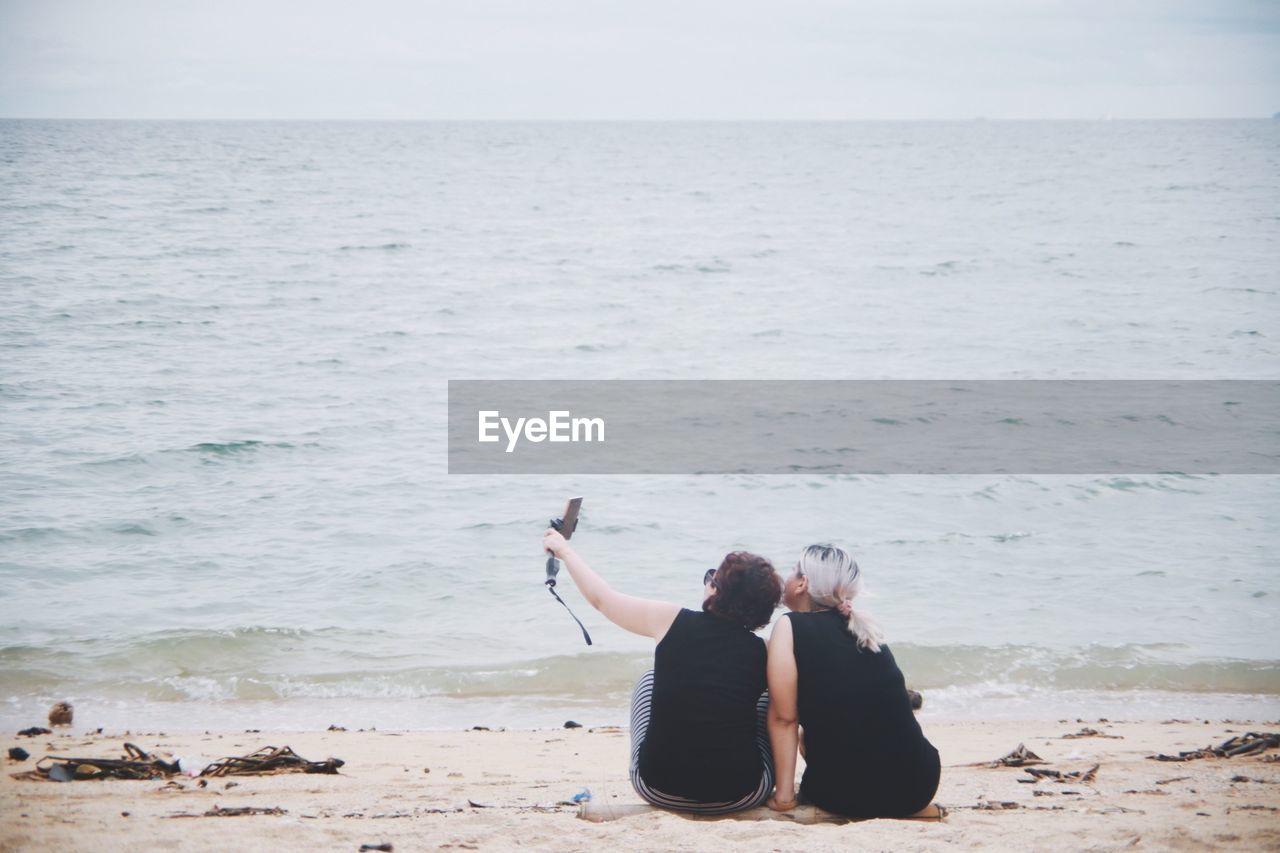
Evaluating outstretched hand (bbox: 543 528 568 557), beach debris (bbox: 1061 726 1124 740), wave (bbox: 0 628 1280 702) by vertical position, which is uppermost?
outstretched hand (bbox: 543 528 568 557)

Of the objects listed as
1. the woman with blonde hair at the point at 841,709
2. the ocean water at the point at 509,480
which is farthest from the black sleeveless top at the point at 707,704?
the ocean water at the point at 509,480

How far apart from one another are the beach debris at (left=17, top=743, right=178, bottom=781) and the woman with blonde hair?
3.05m

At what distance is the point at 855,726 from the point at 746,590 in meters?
0.65

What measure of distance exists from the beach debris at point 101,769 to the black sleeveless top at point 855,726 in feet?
10.5

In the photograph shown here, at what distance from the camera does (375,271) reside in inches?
1093

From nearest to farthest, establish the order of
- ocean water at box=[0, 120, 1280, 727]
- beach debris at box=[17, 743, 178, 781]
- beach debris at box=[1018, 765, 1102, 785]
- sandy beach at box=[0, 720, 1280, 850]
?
sandy beach at box=[0, 720, 1280, 850] < beach debris at box=[17, 743, 178, 781] < beach debris at box=[1018, 765, 1102, 785] < ocean water at box=[0, 120, 1280, 727]

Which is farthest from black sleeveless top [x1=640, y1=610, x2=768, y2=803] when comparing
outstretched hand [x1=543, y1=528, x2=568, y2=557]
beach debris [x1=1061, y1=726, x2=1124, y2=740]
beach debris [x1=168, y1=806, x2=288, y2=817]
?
beach debris [x1=1061, y1=726, x2=1124, y2=740]

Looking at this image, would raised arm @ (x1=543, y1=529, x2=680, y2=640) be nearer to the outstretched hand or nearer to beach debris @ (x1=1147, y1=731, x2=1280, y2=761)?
the outstretched hand

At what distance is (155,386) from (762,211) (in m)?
31.3

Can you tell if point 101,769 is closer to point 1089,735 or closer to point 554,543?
point 554,543

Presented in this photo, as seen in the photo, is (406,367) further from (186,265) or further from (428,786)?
(428,786)

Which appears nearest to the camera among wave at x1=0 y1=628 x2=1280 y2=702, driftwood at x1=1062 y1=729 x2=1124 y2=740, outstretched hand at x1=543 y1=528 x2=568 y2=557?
outstretched hand at x1=543 y1=528 x2=568 y2=557

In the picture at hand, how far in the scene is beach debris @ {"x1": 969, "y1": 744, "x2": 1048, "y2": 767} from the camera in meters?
5.61

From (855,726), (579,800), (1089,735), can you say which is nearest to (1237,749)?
(1089,735)
